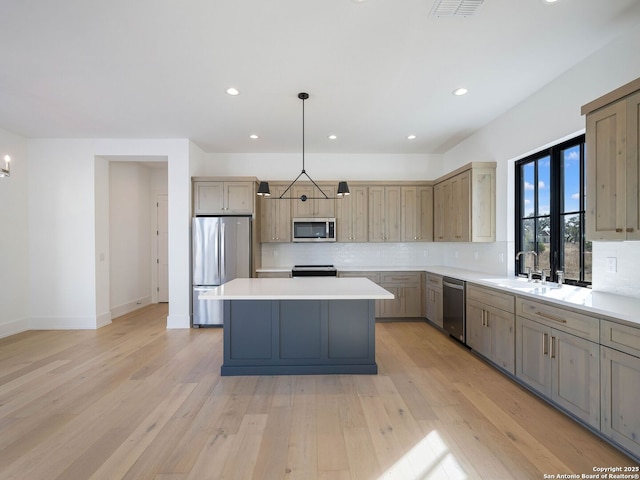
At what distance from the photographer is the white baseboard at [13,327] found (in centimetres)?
437

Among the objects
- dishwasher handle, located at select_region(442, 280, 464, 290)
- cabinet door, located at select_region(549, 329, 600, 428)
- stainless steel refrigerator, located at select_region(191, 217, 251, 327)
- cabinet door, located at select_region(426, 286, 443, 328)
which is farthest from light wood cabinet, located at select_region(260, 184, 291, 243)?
cabinet door, located at select_region(549, 329, 600, 428)

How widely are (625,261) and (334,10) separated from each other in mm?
2836

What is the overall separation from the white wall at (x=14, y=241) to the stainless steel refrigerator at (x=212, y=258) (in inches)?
97.4

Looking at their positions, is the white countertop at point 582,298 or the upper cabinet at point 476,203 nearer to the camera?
the white countertop at point 582,298

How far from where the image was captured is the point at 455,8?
204 cm

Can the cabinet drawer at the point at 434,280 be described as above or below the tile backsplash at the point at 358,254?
below

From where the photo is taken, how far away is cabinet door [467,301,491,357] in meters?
3.33

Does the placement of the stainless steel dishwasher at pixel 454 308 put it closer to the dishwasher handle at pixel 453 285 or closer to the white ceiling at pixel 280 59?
the dishwasher handle at pixel 453 285

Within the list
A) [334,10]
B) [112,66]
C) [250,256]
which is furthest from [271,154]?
[334,10]

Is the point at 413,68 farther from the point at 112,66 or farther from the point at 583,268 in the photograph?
the point at 112,66

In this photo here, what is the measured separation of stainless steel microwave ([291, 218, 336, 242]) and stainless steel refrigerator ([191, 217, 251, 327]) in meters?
1.01

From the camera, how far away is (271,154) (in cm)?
569

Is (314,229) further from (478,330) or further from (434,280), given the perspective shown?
(478,330)

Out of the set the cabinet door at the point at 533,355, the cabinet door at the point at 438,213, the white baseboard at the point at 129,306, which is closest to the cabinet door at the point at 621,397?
the cabinet door at the point at 533,355
